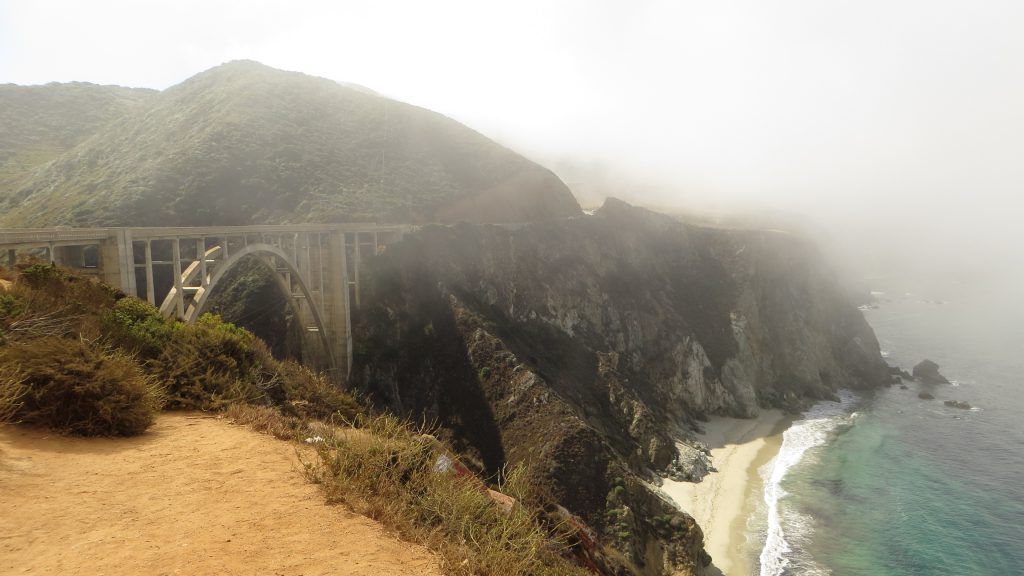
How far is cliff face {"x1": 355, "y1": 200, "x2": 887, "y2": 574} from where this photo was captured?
2886cm

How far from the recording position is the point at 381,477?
7.97 m

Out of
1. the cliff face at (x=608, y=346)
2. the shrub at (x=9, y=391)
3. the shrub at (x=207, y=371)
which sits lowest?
the cliff face at (x=608, y=346)

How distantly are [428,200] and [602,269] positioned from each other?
2022cm

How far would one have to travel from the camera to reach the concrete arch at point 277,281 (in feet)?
69.3

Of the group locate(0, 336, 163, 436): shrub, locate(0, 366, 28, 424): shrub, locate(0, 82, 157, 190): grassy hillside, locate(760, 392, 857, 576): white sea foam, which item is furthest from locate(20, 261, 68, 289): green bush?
locate(0, 82, 157, 190): grassy hillside

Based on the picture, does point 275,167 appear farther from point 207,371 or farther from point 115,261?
point 207,371

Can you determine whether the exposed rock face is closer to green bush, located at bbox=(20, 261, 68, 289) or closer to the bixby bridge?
the bixby bridge

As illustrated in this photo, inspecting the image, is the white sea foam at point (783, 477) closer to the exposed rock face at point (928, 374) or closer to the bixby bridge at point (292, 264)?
the exposed rock face at point (928, 374)

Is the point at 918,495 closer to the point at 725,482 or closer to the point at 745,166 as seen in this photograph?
the point at 725,482

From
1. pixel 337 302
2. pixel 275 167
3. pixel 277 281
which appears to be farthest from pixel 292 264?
pixel 275 167

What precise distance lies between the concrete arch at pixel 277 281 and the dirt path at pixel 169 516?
13.1m

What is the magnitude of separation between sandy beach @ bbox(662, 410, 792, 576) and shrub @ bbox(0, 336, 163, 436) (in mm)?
26604

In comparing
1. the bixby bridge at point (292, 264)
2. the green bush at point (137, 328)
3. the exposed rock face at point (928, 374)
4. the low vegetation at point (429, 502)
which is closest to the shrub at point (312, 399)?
the green bush at point (137, 328)

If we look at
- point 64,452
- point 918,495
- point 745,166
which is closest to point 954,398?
point 918,495
